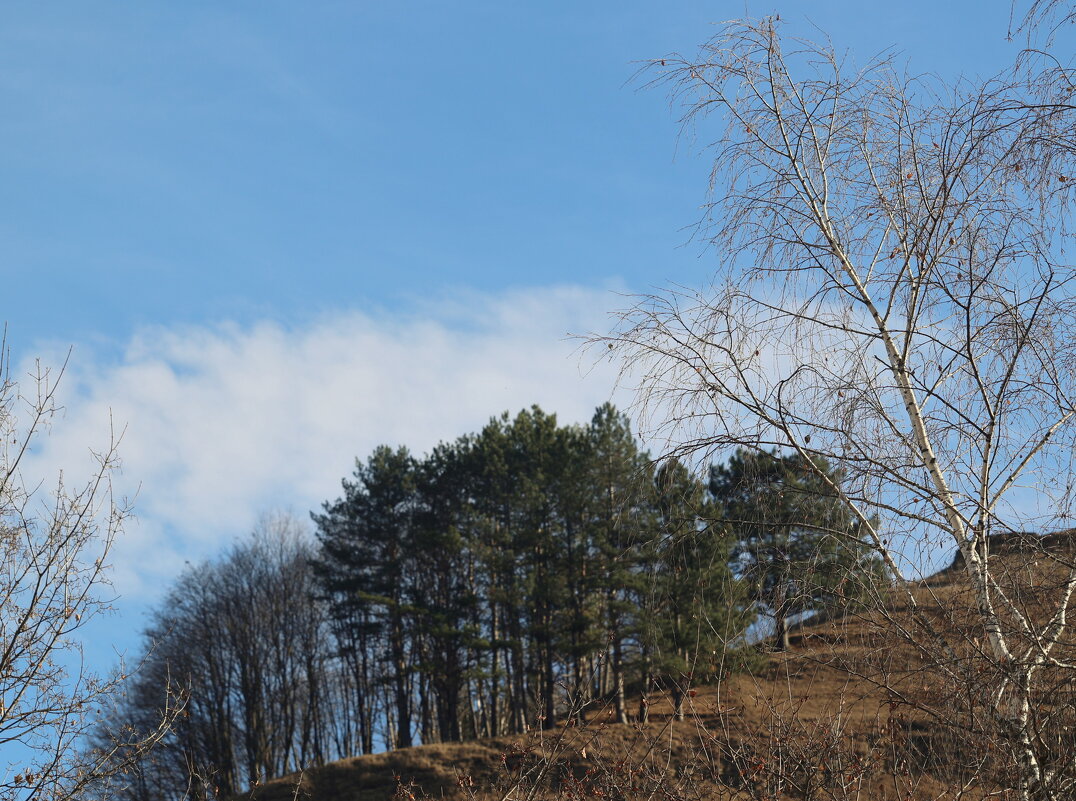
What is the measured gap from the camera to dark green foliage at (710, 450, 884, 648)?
4988 mm

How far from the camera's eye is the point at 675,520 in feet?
17.5

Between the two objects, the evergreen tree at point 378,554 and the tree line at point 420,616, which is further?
the evergreen tree at point 378,554

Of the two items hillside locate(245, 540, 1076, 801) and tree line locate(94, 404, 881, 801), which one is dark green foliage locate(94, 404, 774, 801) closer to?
tree line locate(94, 404, 881, 801)

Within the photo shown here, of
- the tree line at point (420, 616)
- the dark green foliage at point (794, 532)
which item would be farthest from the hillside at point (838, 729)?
the tree line at point (420, 616)

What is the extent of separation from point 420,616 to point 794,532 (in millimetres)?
28473

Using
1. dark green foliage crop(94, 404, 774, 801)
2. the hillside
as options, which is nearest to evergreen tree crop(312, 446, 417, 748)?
dark green foliage crop(94, 404, 774, 801)

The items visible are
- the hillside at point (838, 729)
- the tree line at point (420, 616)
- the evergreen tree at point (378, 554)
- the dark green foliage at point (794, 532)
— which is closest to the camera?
the hillside at point (838, 729)

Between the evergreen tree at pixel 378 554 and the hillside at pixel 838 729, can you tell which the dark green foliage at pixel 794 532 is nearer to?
the hillside at pixel 838 729

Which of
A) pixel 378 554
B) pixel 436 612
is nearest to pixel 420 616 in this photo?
pixel 436 612

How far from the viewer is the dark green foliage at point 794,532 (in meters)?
4.99

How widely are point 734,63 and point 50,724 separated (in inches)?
271

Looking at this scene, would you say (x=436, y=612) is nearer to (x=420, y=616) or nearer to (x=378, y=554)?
(x=420, y=616)

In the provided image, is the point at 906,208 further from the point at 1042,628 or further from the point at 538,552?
the point at 538,552

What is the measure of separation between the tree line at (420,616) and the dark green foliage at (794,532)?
18.5m
